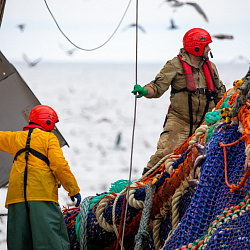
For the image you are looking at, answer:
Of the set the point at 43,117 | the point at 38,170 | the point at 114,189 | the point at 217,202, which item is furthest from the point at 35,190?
the point at 217,202

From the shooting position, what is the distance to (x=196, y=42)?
5.91 metres

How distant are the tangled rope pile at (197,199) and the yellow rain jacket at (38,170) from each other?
1.53 ft

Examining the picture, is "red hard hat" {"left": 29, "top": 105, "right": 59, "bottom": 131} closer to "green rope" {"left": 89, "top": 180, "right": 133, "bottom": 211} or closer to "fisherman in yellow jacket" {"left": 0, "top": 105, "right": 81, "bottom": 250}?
"fisherman in yellow jacket" {"left": 0, "top": 105, "right": 81, "bottom": 250}

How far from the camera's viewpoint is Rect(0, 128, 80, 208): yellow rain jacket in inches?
193

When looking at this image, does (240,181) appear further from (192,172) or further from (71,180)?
(71,180)

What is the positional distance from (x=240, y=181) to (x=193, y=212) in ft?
1.27

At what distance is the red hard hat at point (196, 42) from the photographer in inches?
232

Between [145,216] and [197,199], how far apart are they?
37.9 inches

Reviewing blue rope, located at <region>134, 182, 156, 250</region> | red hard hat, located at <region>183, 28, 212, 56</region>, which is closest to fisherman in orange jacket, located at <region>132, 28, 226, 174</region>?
red hard hat, located at <region>183, 28, 212, 56</region>

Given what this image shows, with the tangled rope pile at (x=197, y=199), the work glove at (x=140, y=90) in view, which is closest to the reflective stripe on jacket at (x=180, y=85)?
the work glove at (x=140, y=90)

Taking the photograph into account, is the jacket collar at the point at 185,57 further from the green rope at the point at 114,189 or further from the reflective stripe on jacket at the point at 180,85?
the green rope at the point at 114,189

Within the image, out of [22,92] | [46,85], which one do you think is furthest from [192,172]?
[46,85]

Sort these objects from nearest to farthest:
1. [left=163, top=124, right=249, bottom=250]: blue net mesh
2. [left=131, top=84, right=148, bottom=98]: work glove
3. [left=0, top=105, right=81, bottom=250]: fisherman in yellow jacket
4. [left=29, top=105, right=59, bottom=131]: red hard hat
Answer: [left=163, top=124, right=249, bottom=250]: blue net mesh
[left=0, top=105, right=81, bottom=250]: fisherman in yellow jacket
[left=29, top=105, right=59, bottom=131]: red hard hat
[left=131, top=84, right=148, bottom=98]: work glove

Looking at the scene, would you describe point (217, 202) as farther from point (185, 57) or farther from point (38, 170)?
point (185, 57)
